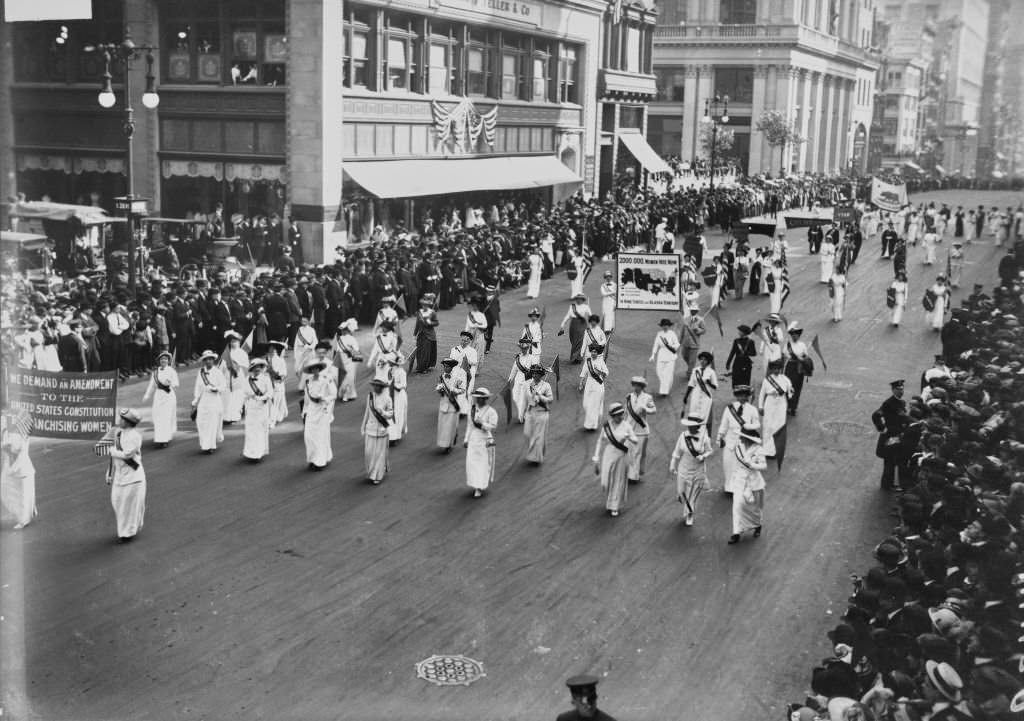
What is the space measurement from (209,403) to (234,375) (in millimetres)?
1745

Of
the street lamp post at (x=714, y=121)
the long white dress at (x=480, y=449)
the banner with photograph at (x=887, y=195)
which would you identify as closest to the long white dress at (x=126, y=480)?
the long white dress at (x=480, y=449)

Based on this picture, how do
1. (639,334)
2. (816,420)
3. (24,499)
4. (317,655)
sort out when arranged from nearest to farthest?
(317,655)
(24,499)
(816,420)
(639,334)

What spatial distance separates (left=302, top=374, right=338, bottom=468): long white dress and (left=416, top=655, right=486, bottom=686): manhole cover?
6.16m

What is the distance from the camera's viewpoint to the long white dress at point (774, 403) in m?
17.4

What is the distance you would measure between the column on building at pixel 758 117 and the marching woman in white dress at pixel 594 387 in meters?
64.7

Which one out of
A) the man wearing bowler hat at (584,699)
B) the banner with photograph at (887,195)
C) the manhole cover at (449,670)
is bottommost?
the manhole cover at (449,670)

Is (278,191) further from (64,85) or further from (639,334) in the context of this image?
(639,334)

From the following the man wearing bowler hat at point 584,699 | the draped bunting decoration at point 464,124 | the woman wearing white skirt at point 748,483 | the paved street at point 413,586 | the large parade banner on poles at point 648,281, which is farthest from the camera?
the draped bunting decoration at point 464,124

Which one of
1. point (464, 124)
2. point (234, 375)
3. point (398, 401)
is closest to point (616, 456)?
point (398, 401)

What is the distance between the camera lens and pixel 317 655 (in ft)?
35.6

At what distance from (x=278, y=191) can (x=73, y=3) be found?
28.2 metres

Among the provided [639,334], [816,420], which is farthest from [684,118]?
[816,420]

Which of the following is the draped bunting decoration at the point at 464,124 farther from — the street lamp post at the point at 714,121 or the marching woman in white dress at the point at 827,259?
the marching woman in white dress at the point at 827,259

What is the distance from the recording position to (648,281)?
23609 mm
